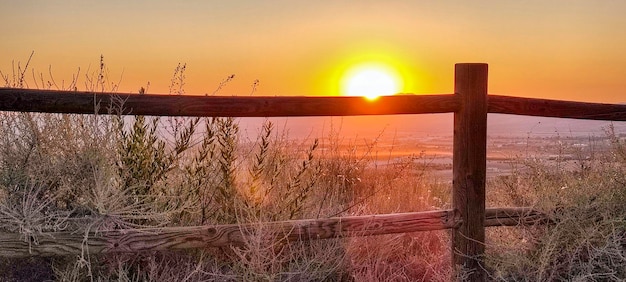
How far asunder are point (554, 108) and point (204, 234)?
297cm

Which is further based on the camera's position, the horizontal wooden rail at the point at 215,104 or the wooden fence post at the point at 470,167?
the wooden fence post at the point at 470,167

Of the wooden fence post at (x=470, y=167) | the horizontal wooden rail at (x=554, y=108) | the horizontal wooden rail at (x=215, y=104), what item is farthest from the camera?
the horizontal wooden rail at (x=554, y=108)

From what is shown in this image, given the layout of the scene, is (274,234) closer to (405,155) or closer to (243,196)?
(243,196)

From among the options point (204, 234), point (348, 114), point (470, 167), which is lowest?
point (204, 234)

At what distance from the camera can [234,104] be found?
427 centimetres

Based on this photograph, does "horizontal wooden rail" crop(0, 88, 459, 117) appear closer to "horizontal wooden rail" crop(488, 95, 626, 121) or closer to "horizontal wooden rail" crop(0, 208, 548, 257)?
"horizontal wooden rail" crop(488, 95, 626, 121)

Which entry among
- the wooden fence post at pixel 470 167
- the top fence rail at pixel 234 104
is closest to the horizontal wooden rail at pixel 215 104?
the top fence rail at pixel 234 104

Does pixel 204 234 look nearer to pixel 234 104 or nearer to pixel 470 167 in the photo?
pixel 234 104

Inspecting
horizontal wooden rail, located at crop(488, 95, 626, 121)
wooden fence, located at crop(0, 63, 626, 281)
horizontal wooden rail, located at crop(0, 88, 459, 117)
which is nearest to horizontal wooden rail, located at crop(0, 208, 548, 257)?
wooden fence, located at crop(0, 63, 626, 281)

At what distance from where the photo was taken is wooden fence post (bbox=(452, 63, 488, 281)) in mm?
4824

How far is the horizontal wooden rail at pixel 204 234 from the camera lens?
13.1ft

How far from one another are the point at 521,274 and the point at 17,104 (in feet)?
12.4

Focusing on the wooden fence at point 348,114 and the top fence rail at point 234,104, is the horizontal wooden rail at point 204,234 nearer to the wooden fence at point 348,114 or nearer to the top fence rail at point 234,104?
the wooden fence at point 348,114

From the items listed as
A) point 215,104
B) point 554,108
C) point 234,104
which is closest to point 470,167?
point 554,108
